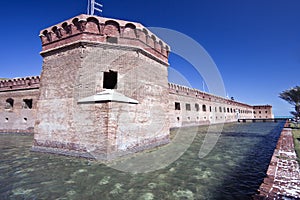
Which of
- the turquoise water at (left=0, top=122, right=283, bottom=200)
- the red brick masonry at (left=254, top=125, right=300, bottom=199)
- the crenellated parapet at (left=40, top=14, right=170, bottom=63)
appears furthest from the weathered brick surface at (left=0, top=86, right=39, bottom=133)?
the red brick masonry at (left=254, top=125, right=300, bottom=199)

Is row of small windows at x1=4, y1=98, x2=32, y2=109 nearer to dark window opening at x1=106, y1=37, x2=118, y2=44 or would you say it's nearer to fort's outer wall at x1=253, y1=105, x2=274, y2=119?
dark window opening at x1=106, y1=37, x2=118, y2=44

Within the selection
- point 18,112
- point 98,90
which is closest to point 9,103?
point 18,112

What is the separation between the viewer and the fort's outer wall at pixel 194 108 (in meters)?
18.1

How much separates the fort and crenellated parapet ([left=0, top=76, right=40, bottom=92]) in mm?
8399

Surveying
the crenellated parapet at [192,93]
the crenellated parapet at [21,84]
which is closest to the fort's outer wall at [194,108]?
the crenellated parapet at [192,93]

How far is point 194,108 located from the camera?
71.6 ft

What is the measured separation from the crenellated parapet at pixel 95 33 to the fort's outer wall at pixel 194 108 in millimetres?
11161

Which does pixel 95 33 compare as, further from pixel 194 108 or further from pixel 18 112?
pixel 194 108

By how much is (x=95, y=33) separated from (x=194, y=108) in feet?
59.1

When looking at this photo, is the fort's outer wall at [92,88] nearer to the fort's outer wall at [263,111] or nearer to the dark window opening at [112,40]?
the dark window opening at [112,40]

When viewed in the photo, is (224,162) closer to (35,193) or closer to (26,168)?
(35,193)

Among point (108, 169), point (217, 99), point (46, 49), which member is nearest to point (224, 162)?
point (108, 169)

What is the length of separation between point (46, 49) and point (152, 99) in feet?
19.1

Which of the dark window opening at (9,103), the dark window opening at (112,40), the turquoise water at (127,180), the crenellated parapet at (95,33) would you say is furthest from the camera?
the dark window opening at (9,103)
